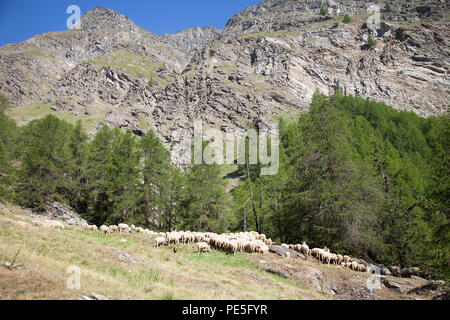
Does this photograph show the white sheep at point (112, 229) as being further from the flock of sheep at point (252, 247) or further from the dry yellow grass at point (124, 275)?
the dry yellow grass at point (124, 275)

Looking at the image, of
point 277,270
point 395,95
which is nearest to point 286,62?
point 395,95

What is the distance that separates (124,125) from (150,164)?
303 ft

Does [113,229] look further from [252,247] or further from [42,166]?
[42,166]

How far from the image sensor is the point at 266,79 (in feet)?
417

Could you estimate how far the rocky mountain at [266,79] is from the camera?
112 m

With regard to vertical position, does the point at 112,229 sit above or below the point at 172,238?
above

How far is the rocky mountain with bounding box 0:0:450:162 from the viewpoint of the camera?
111625 millimetres

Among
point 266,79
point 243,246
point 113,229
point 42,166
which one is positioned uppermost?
point 266,79

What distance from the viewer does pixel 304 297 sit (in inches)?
390

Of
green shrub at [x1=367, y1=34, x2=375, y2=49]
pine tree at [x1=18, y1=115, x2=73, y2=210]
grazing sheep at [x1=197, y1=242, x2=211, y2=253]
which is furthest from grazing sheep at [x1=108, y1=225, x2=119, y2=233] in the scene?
green shrub at [x1=367, y1=34, x2=375, y2=49]

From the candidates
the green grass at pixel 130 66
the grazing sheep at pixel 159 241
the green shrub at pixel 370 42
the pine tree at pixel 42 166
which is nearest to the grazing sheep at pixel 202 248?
the grazing sheep at pixel 159 241

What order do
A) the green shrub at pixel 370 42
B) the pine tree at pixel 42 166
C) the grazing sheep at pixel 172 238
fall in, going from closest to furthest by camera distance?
the grazing sheep at pixel 172 238 → the pine tree at pixel 42 166 → the green shrub at pixel 370 42

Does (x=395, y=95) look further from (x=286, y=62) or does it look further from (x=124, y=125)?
(x=124, y=125)

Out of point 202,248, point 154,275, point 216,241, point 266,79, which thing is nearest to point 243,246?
point 216,241
